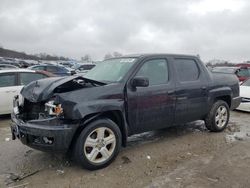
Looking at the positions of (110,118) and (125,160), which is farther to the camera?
(125,160)

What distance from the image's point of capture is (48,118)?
4203mm

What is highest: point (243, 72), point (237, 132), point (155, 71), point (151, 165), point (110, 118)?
point (243, 72)

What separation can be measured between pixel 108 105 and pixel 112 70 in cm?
107

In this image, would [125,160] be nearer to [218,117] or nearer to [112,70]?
[112,70]

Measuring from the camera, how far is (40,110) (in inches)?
177

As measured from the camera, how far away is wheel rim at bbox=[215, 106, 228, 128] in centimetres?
662

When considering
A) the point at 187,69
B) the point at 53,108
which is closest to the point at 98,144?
the point at 53,108

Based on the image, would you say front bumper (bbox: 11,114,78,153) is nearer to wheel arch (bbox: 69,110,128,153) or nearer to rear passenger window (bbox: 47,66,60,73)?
wheel arch (bbox: 69,110,128,153)

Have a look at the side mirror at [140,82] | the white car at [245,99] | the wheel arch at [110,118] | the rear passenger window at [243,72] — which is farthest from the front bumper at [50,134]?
the rear passenger window at [243,72]

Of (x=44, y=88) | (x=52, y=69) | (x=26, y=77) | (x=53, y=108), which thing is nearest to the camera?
(x=53, y=108)

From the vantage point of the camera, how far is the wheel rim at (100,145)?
4367 mm

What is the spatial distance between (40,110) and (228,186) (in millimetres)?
2867

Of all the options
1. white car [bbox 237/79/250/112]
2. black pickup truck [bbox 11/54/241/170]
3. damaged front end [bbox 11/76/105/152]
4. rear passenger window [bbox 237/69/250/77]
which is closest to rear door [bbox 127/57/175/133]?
black pickup truck [bbox 11/54/241/170]

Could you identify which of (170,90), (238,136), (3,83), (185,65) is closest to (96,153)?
(170,90)
